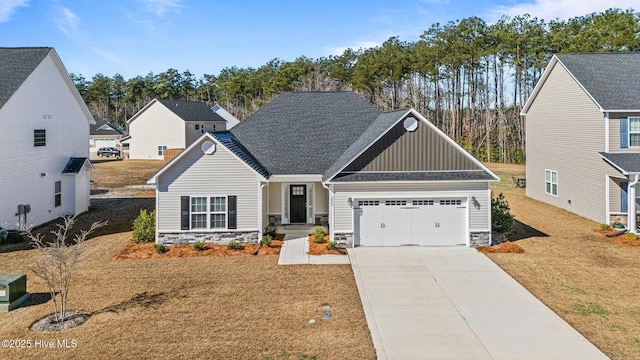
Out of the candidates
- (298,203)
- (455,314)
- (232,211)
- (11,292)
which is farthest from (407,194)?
(11,292)

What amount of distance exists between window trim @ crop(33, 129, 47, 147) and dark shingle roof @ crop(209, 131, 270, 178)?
9.15 m

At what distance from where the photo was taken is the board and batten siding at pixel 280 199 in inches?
816

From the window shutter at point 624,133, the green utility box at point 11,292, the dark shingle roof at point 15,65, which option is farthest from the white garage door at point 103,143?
the window shutter at point 624,133

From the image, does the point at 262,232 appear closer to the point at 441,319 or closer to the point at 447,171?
the point at 447,171

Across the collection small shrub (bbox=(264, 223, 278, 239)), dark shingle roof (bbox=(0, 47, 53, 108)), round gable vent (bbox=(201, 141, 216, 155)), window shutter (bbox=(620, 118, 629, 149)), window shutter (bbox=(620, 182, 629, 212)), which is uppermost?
dark shingle roof (bbox=(0, 47, 53, 108))

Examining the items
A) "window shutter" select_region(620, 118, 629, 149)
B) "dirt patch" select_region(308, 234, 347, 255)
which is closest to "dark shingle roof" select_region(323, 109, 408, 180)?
"dirt patch" select_region(308, 234, 347, 255)

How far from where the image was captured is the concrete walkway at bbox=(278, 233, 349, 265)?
51.7 feet

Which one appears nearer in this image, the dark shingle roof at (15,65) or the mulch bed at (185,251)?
the mulch bed at (185,251)

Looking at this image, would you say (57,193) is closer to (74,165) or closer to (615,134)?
(74,165)

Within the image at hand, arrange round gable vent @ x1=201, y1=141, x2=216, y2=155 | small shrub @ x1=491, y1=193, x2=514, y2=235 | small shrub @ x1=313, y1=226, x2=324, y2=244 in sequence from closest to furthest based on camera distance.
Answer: round gable vent @ x1=201, y1=141, x2=216, y2=155 → small shrub @ x1=313, y1=226, x2=324, y2=244 → small shrub @ x1=491, y1=193, x2=514, y2=235

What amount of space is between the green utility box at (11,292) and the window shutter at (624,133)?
24.7m

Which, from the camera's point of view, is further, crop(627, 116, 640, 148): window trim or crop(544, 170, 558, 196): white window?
crop(544, 170, 558, 196): white window

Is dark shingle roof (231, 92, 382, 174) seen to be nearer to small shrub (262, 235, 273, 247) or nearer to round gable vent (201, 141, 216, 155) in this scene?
round gable vent (201, 141, 216, 155)

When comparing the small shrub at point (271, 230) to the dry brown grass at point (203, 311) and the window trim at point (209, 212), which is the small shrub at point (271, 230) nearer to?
the window trim at point (209, 212)
